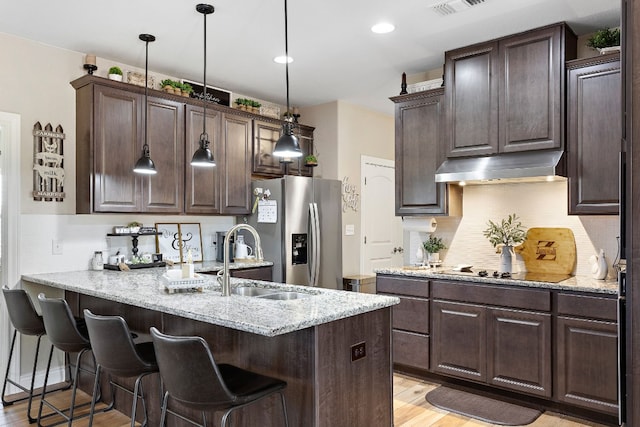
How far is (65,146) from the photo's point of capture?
12.8 feet

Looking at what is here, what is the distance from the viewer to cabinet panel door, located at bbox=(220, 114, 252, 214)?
Result: 4.78m

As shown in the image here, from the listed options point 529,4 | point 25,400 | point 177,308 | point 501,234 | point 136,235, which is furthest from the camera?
point 136,235

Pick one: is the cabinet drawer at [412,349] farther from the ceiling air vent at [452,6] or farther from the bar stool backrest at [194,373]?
the ceiling air vent at [452,6]

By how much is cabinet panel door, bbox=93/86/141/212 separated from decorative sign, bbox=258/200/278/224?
1.26m

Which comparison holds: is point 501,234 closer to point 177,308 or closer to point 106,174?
point 177,308

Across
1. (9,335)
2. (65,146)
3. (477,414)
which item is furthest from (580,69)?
(9,335)

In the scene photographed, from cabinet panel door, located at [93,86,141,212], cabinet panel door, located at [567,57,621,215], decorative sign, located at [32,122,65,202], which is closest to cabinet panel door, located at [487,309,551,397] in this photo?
cabinet panel door, located at [567,57,621,215]

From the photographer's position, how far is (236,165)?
16.0ft

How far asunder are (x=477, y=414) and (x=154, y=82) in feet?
12.7

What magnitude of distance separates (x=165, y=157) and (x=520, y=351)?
331 centimetres

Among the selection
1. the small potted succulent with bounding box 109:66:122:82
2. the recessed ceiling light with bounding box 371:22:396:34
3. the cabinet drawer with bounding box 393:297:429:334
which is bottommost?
the cabinet drawer with bounding box 393:297:429:334

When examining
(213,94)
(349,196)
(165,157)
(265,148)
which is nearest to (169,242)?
(165,157)

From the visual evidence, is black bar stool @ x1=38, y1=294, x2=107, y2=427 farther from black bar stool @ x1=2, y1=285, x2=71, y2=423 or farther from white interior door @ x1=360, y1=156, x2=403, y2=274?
white interior door @ x1=360, y1=156, x2=403, y2=274

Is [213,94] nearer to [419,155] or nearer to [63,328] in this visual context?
[419,155]
